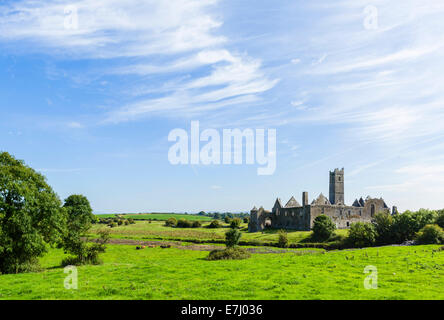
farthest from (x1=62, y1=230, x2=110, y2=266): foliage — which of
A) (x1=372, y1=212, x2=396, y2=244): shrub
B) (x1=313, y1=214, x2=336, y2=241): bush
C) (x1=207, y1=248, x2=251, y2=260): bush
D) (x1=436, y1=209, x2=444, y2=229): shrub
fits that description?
(x1=436, y1=209, x2=444, y2=229): shrub

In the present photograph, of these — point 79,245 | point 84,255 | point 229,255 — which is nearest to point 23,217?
point 79,245

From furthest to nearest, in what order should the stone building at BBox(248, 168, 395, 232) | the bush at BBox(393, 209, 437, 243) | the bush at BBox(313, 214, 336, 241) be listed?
the stone building at BBox(248, 168, 395, 232) → the bush at BBox(313, 214, 336, 241) → the bush at BBox(393, 209, 437, 243)

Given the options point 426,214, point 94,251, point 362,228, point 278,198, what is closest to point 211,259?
point 94,251

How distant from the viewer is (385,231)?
5684cm

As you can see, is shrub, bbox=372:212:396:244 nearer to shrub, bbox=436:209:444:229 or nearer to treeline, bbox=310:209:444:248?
treeline, bbox=310:209:444:248

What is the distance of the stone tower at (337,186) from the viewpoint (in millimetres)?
107000

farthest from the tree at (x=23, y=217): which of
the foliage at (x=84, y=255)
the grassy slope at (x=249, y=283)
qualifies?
the grassy slope at (x=249, y=283)

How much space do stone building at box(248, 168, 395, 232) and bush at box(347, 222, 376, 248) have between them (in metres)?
30.7

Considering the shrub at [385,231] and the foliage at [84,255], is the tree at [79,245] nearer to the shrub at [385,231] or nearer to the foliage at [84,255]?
the foliage at [84,255]

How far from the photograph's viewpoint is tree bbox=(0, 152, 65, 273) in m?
28.7

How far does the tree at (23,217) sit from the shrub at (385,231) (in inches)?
2047
